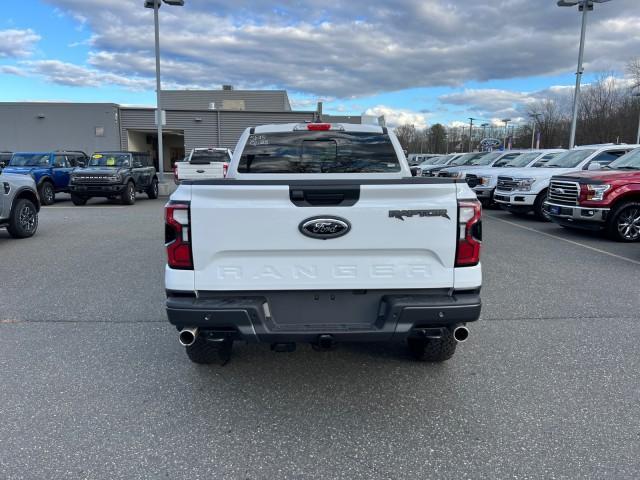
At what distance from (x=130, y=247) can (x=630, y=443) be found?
8.02m

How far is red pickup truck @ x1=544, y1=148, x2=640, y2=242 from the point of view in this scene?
30.8 ft

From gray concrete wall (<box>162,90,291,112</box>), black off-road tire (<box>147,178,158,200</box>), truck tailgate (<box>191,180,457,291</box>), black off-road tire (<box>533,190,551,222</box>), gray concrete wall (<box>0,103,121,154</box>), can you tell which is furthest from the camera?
gray concrete wall (<box>162,90,291,112</box>)

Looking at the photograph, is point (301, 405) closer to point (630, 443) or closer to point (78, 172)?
point (630, 443)

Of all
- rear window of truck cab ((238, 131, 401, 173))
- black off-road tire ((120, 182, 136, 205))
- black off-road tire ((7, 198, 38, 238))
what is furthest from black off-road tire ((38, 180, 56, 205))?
rear window of truck cab ((238, 131, 401, 173))

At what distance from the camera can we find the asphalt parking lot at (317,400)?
8.93 feet

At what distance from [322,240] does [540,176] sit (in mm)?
11360

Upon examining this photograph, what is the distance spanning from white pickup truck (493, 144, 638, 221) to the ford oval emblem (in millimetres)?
10783

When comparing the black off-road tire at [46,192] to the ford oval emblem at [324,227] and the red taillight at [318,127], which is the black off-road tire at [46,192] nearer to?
the red taillight at [318,127]

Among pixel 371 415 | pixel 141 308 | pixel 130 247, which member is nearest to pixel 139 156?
pixel 130 247

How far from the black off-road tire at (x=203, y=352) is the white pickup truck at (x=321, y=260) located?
63 cm

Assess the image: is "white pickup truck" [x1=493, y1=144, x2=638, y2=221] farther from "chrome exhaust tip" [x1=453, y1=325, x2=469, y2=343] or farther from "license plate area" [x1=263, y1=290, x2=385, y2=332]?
"license plate area" [x1=263, y1=290, x2=385, y2=332]

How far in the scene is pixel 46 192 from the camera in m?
16.1

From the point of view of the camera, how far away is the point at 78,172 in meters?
15.8

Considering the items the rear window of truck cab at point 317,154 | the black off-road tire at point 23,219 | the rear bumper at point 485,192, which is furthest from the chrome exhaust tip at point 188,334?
the rear bumper at point 485,192
